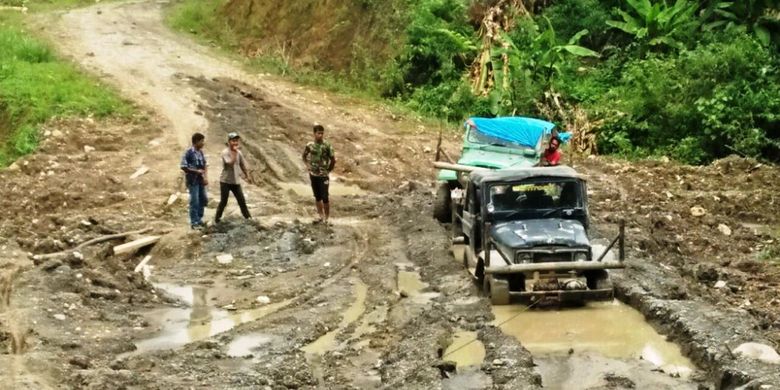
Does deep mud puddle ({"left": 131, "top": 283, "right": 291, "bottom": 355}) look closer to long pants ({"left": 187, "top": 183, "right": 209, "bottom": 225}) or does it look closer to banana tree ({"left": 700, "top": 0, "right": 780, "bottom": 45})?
long pants ({"left": 187, "top": 183, "right": 209, "bottom": 225})

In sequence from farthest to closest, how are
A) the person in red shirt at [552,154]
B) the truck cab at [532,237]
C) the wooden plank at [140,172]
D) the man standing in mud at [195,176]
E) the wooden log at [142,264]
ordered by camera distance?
the wooden plank at [140,172]
the man standing in mud at [195,176]
the person in red shirt at [552,154]
the wooden log at [142,264]
the truck cab at [532,237]

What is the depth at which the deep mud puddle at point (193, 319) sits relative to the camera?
40.6ft

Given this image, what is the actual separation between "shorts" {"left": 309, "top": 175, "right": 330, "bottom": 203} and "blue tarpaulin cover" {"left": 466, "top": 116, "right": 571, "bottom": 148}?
2.55 m

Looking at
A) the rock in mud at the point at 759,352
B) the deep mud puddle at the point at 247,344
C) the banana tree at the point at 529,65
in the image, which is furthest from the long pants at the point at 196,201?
the banana tree at the point at 529,65

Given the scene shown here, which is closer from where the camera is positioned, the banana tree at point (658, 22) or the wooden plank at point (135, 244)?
the wooden plank at point (135, 244)

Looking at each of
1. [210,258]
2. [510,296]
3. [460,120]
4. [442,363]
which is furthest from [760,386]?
[460,120]

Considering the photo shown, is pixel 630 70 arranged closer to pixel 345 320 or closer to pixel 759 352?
pixel 345 320

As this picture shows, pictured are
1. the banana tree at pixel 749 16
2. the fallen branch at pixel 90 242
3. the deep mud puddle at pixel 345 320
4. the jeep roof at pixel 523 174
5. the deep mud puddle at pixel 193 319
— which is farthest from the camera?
the banana tree at pixel 749 16

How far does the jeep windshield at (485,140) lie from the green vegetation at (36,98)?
377 inches

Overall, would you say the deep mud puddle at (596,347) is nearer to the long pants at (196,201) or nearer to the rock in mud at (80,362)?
the rock in mud at (80,362)

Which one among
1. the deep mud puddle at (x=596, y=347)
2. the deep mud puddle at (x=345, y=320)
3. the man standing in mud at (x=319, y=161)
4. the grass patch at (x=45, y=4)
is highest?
the grass patch at (x=45, y=4)

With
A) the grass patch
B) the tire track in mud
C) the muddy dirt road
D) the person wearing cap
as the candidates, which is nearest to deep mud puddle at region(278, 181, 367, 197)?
the muddy dirt road

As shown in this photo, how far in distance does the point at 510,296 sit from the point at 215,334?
3.46 metres

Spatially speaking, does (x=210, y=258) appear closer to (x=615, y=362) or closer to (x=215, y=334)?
(x=215, y=334)
